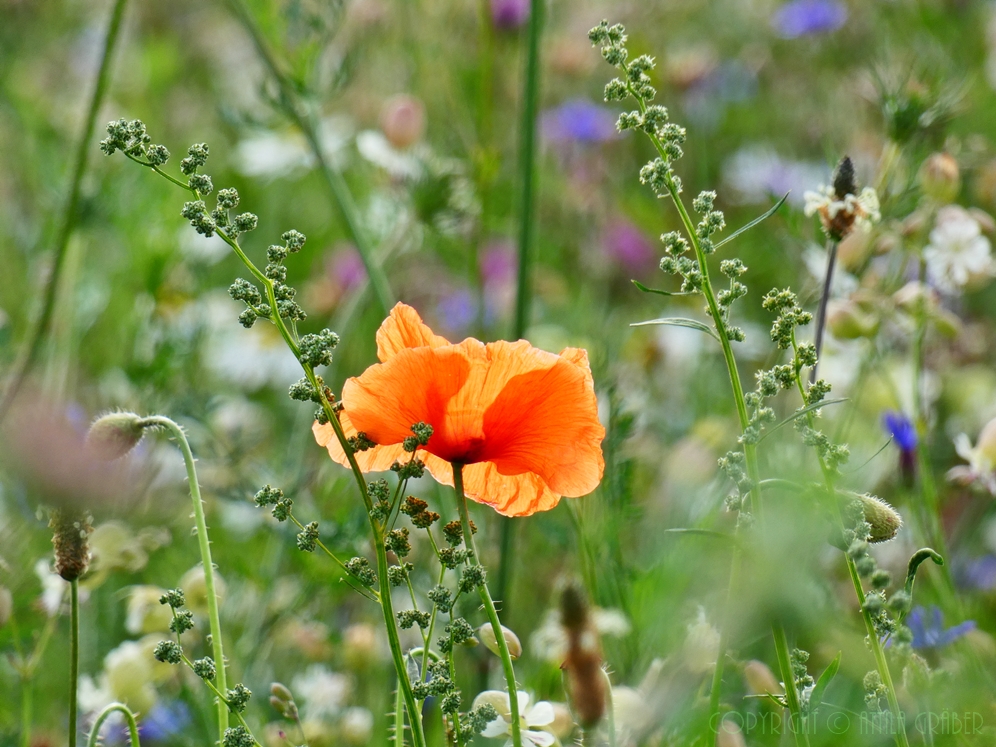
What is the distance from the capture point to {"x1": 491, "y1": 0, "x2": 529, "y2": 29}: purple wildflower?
5.58ft

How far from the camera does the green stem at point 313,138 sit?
3.30 feet

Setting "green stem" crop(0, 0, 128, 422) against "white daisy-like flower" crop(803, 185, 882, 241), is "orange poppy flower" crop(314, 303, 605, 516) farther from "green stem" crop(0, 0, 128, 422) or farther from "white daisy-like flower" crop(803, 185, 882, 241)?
"green stem" crop(0, 0, 128, 422)

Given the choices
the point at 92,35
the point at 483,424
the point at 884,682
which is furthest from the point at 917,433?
the point at 92,35

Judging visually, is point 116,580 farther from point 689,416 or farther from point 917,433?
point 917,433

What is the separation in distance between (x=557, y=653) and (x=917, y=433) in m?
0.39

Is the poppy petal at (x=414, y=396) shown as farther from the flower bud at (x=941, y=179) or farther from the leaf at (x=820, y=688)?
the flower bud at (x=941, y=179)

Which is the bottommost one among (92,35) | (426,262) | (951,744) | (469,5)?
(951,744)

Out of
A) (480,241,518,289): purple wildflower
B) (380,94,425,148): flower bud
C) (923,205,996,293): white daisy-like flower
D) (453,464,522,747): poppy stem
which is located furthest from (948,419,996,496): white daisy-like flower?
(480,241,518,289): purple wildflower

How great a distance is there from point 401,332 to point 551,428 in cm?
9

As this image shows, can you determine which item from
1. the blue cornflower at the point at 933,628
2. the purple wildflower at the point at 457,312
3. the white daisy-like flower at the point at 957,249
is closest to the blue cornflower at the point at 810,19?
the purple wildflower at the point at 457,312

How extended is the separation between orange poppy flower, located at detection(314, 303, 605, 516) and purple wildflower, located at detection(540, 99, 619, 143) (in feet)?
4.92

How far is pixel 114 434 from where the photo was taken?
1.74ft

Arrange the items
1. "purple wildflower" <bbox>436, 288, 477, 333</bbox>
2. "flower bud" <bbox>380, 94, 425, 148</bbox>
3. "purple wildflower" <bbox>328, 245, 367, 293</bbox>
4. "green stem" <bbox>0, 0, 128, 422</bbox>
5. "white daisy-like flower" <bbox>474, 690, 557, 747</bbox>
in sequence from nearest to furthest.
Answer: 1. "white daisy-like flower" <bbox>474, 690, 557, 747</bbox>
2. "green stem" <bbox>0, 0, 128, 422</bbox>
3. "flower bud" <bbox>380, 94, 425, 148</bbox>
4. "purple wildflower" <bbox>436, 288, 477, 333</bbox>
5. "purple wildflower" <bbox>328, 245, 367, 293</bbox>

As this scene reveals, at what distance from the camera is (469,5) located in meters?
2.15
